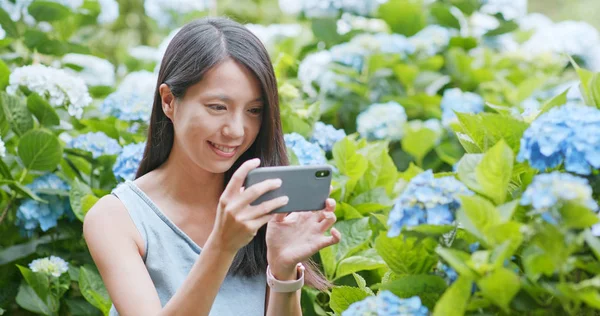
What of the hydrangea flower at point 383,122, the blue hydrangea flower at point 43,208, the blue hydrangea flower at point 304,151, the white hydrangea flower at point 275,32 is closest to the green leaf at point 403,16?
the white hydrangea flower at point 275,32

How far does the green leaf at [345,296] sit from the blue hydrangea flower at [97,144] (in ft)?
3.55

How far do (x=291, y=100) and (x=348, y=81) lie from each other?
26.5 inches

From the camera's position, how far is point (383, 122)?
2961 millimetres

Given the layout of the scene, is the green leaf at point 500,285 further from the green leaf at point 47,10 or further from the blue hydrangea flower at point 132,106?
the green leaf at point 47,10

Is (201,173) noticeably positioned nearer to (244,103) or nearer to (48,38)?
(244,103)

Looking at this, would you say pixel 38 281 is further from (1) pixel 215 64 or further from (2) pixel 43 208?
(1) pixel 215 64

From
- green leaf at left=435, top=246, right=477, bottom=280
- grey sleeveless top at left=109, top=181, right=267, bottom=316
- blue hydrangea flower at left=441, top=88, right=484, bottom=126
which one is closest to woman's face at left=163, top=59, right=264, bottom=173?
grey sleeveless top at left=109, top=181, right=267, bottom=316

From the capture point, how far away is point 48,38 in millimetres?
2842

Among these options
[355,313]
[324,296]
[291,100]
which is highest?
[355,313]

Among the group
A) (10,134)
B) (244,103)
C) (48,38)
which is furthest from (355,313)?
(48,38)

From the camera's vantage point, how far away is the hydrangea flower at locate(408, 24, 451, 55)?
336 cm

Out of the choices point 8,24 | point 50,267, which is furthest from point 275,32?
point 50,267

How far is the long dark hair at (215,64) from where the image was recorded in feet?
5.55

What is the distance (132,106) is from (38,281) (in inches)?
26.4
